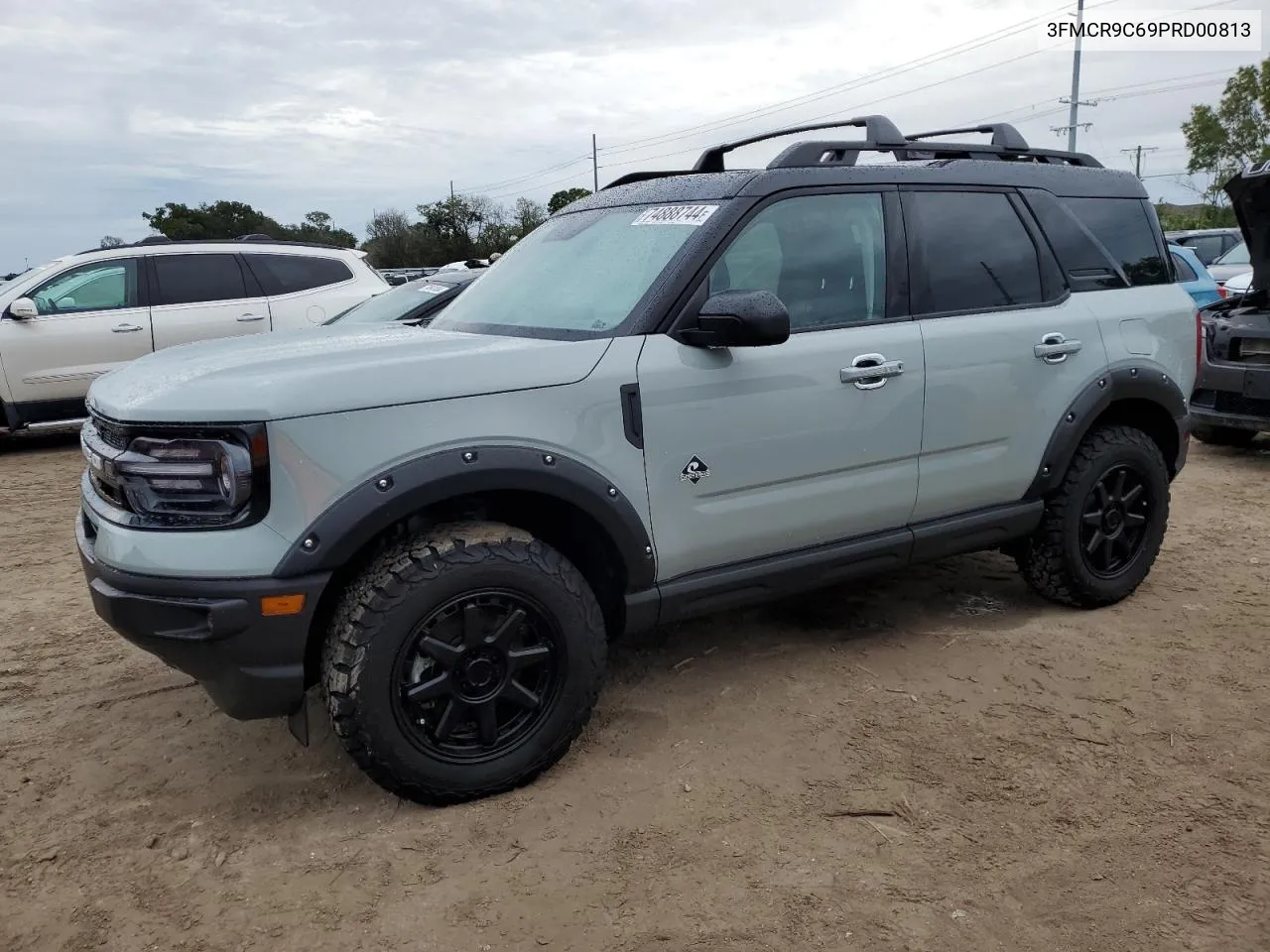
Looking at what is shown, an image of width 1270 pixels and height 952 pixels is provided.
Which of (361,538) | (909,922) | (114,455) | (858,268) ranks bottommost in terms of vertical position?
(909,922)

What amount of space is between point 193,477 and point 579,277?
149cm

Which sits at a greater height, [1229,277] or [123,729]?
[1229,277]

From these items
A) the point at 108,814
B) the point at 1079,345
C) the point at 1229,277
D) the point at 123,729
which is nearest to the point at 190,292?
the point at 123,729

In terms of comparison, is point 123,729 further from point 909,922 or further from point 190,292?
point 190,292

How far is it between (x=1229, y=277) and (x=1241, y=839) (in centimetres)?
1040

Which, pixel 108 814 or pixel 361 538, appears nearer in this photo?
pixel 361 538

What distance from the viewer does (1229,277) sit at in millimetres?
11109

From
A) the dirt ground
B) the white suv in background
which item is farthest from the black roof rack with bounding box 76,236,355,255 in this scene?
the dirt ground

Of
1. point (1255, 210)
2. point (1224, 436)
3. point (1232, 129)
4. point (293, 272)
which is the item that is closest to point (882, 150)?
point (1255, 210)

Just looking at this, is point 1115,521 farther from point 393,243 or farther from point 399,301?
point 393,243

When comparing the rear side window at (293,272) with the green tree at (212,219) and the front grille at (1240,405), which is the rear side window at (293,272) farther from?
the green tree at (212,219)

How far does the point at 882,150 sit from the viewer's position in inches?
149

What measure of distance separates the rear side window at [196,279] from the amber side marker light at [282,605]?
768 cm

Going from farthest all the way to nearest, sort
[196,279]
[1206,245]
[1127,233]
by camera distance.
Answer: [1206,245] < [196,279] < [1127,233]
